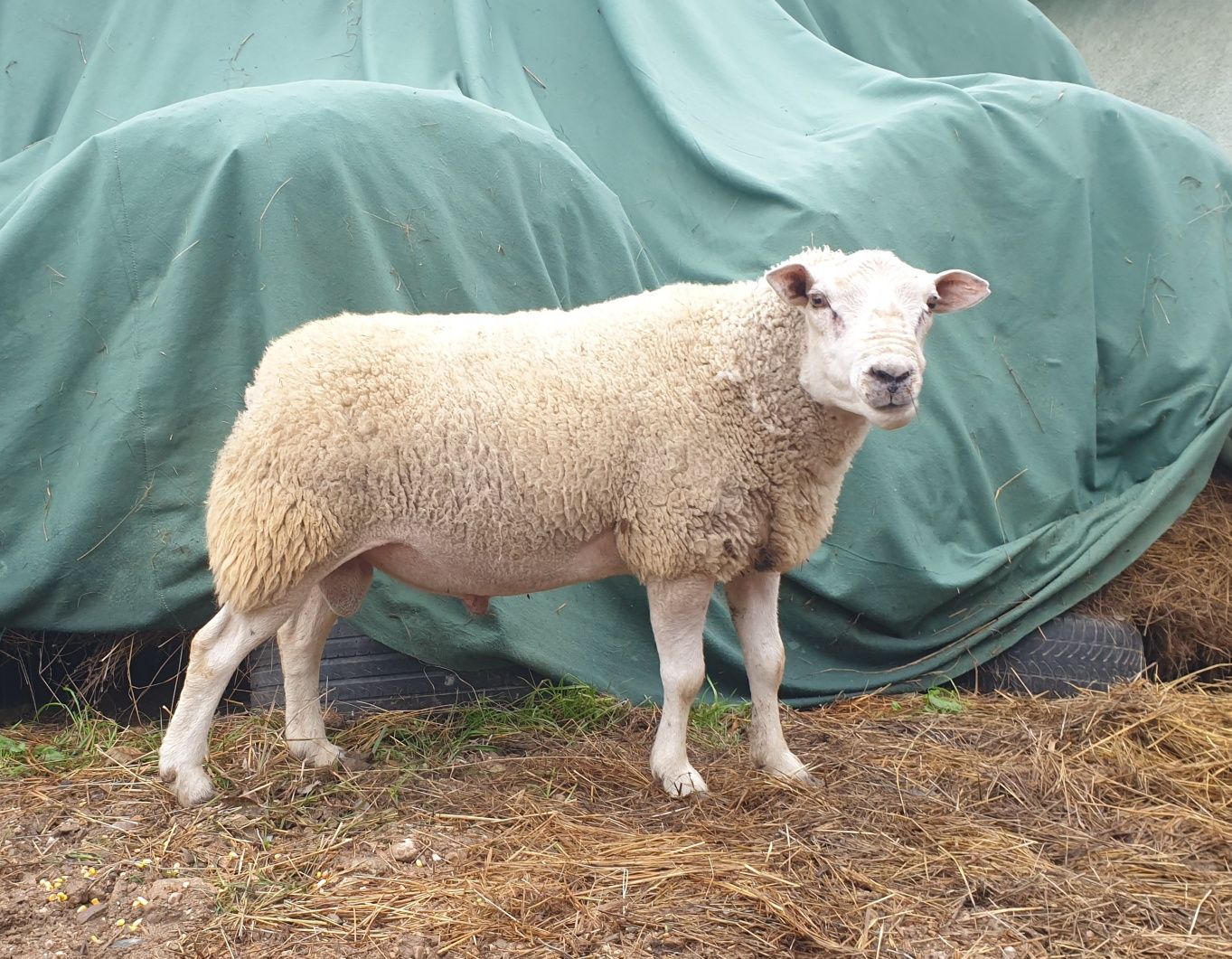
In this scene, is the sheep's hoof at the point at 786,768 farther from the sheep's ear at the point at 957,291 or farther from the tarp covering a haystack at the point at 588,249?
the sheep's ear at the point at 957,291

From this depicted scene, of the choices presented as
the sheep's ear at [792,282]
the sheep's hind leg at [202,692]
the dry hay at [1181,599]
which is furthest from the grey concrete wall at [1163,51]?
the sheep's hind leg at [202,692]

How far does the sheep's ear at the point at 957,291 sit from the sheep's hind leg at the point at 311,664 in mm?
2032

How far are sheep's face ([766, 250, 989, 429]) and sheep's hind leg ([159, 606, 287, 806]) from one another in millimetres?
1805

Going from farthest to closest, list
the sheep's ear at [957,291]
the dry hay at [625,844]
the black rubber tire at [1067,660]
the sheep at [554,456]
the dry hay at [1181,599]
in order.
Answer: the dry hay at [1181,599] < the black rubber tire at [1067,660] < the sheep's ear at [957,291] < the sheep at [554,456] < the dry hay at [625,844]

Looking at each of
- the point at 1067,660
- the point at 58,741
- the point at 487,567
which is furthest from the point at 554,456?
the point at 1067,660

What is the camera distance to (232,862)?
296 cm

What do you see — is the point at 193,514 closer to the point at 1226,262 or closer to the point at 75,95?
the point at 75,95

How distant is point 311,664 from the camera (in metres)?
3.75

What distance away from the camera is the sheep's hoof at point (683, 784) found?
349 centimetres

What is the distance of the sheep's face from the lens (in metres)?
3.01

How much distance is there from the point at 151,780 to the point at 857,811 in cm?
220

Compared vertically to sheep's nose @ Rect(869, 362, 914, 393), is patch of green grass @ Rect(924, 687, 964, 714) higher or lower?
lower

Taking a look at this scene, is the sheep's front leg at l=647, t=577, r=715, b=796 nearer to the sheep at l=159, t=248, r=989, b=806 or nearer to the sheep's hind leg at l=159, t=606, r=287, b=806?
the sheep at l=159, t=248, r=989, b=806

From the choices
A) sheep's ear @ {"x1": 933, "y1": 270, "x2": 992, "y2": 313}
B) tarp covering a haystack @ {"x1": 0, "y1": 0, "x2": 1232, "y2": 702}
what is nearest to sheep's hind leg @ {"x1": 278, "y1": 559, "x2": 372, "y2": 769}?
tarp covering a haystack @ {"x1": 0, "y1": 0, "x2": 1232, "y2": 702}
